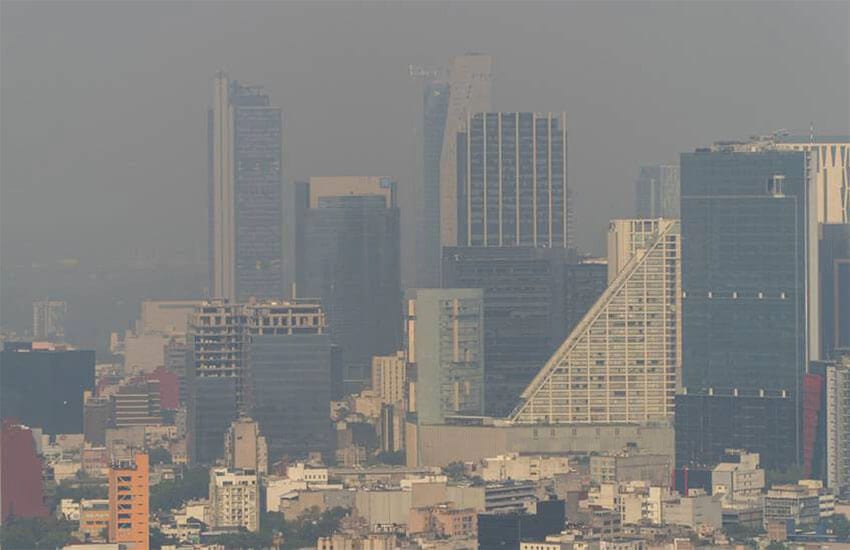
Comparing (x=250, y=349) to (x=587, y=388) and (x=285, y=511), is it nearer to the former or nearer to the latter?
(x=587, y=388)

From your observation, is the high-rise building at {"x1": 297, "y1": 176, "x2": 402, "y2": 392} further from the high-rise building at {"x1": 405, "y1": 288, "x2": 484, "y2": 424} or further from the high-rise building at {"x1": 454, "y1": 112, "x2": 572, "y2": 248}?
the high-rise building at {"x1": 454, "y1": 112, "x2": 572, "y2": 248}

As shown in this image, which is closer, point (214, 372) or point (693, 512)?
point (693, 512)

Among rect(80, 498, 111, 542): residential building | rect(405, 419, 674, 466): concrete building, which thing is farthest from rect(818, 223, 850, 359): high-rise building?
rect(80, 498, 111, 542): residential building

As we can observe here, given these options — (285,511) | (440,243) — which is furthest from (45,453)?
(440,243)

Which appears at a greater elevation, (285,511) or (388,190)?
(388,190)

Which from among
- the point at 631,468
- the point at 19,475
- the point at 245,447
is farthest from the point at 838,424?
the point at 19,475

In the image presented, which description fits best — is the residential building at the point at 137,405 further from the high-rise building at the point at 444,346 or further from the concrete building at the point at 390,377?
the high-rise building at the point at 444,346

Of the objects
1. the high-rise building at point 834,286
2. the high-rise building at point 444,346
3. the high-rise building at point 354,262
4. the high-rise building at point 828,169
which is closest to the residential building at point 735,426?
the high-rise building at point 834,286

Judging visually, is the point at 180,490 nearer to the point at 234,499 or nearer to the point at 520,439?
the point at 234,499
